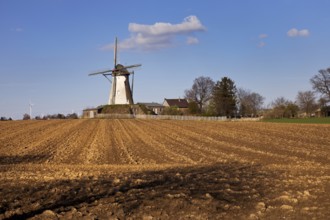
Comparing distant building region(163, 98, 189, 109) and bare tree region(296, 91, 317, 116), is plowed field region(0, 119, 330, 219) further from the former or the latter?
distant building region(163, 98, 189, 109)

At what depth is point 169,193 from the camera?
974 centimetres

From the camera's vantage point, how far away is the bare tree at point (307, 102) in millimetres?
132325

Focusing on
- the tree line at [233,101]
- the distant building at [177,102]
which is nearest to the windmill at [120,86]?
the tree line at [233,101]

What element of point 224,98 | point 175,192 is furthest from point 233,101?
point 175,192

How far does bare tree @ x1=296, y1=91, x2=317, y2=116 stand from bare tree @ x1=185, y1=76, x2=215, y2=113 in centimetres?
2800

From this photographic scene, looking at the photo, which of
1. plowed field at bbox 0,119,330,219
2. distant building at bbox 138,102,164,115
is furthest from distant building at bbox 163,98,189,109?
plowed field at bbox 0,119,330,219

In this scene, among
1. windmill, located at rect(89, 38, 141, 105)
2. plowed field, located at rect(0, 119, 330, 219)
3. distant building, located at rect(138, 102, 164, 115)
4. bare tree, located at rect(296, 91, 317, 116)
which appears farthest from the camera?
distant building, located at rect(138, 102, 164, 115)

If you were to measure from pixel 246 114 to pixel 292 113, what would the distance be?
58.3 ft

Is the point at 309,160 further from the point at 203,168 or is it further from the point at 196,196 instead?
the point at 196,196

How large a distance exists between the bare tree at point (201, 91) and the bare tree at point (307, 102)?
28.0 m

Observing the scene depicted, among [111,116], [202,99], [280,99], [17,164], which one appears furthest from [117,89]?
[17,164]

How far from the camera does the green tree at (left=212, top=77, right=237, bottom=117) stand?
11412 cm

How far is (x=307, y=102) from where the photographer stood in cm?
13412

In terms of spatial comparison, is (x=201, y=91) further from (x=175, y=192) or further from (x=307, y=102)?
(x=175, y=192)
